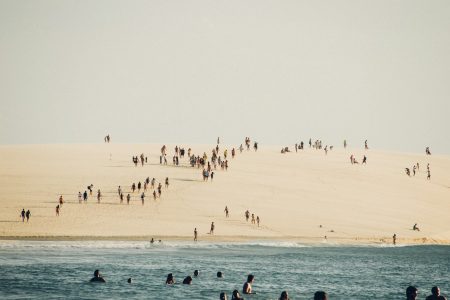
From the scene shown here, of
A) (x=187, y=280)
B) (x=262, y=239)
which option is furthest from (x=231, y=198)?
(x=187, y=280)

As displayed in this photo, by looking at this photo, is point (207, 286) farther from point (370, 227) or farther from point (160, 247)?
point (370, 227)

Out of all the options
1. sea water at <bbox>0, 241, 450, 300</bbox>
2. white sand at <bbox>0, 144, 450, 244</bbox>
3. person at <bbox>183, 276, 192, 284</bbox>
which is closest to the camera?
sea water at <bbox>0, 241, 450, 300</bbox>

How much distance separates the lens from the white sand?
4741 centimetres

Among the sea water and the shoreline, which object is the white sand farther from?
the sea water

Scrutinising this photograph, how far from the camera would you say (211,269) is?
32406mm

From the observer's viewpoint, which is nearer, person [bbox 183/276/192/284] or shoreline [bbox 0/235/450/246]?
person [bbox 183/276/192/284]

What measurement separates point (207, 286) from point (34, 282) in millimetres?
6900

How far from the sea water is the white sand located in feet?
11.9

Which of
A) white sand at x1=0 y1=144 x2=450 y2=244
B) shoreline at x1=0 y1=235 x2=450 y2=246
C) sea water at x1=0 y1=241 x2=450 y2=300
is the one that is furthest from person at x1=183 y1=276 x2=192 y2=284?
white sand at x1=0 y1=144 x2=450 y2=244

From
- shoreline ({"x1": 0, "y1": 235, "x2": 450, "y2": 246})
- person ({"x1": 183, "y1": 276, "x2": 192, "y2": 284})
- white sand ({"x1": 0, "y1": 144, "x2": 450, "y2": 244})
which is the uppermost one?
white sand ({"x1": 0, "y1": 144, "x2": 450, "y2": 244})

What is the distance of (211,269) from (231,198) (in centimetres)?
2505

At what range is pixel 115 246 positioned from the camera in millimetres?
41156

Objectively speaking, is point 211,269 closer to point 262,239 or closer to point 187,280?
point 187,280

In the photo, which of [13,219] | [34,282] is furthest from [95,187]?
[34,282]
